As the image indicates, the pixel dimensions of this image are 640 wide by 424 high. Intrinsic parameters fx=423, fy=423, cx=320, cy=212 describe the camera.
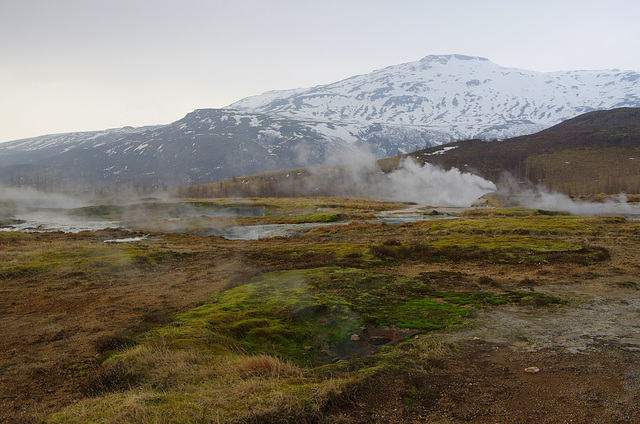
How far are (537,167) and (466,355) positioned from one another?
549 feet

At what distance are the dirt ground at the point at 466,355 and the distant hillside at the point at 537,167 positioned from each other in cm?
13455

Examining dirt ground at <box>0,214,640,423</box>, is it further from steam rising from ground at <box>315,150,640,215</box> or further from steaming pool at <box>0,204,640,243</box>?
steam rising from ground at <box>315,150,640,215</box>

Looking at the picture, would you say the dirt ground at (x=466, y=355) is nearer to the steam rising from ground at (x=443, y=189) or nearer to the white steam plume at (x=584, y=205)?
the white steam plume at (x=584, y=205)

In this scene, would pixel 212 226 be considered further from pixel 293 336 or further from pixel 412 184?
pixel 412 184

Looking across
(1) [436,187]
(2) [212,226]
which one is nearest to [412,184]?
(1) [436,187]

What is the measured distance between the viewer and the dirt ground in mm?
8180

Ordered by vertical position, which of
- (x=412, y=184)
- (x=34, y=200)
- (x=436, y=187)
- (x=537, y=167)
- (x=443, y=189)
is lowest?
(x=443, y=189)

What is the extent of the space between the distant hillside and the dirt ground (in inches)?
5297

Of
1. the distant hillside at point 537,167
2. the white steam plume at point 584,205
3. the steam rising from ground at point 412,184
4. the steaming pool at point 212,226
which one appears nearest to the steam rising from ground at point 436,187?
the steam rising from ground at point 412,184

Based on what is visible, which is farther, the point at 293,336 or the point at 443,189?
the point at 443,189

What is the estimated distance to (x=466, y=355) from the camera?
445 inches

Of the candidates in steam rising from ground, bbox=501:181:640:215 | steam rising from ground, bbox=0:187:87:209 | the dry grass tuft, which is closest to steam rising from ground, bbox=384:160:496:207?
steam rising from ground, bbox=501:181:640:215

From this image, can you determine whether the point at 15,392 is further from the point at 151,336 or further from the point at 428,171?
the point at 428,171

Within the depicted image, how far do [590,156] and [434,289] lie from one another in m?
173
